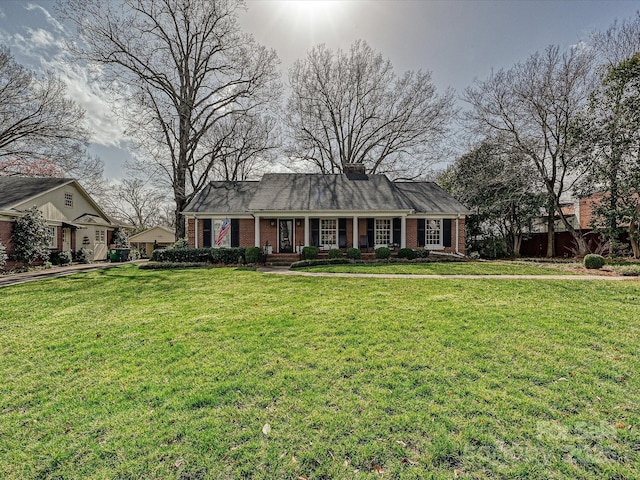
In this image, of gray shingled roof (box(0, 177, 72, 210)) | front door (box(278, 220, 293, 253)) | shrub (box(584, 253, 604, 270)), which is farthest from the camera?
front door (box(278, 220, 293, 253))

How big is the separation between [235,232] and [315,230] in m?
4.76

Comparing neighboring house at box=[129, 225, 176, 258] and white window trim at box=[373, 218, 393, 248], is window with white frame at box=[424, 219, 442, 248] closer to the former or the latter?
white window trim at box=[373, 218, 393, 248]

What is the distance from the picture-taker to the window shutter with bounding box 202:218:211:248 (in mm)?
16703

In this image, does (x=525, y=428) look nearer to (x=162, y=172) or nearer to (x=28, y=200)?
(x=28, y=200)

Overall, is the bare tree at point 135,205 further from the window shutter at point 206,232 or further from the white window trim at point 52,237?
the window shutter at point 206,232

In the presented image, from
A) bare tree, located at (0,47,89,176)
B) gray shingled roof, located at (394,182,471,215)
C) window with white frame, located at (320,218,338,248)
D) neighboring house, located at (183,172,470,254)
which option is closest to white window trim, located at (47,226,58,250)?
bare tree, located at (0,47,89,176)

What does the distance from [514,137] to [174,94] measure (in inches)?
855

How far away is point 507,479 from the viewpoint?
1946 mm

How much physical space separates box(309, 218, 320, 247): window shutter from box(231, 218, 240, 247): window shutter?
4357 mm

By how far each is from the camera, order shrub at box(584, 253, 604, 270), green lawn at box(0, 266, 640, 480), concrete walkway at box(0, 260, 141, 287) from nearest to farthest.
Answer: green lawn at box(0, 266, 640, 480) → concrete walkway at box(0, 260, 141, 287) → shrub at box(584, 253, 604, 270)

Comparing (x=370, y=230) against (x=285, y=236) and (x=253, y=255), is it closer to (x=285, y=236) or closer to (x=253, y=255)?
(x=285, y=236)

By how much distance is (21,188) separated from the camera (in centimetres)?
1662

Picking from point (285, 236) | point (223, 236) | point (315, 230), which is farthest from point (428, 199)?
point (223, 236)

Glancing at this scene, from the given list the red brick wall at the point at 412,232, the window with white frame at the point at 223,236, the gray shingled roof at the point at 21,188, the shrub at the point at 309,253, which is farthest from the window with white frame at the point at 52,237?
the red brick wall at the point at 412,232
